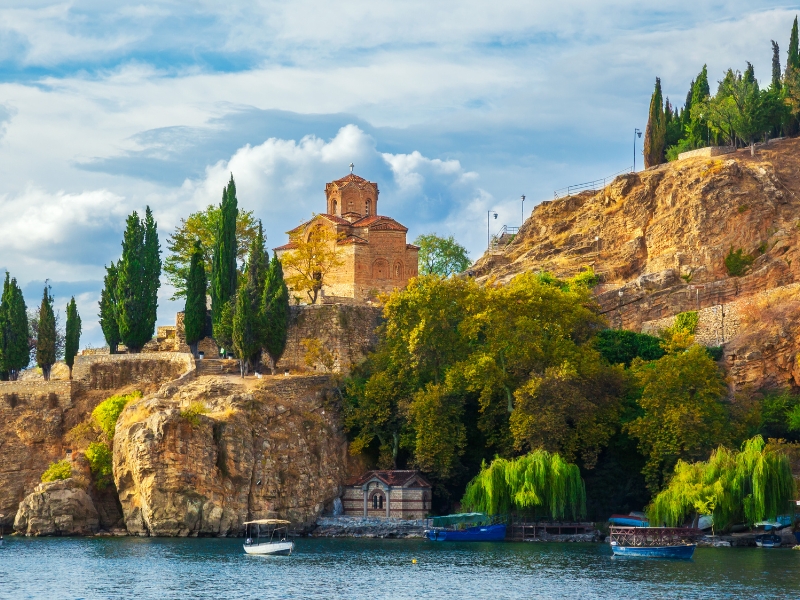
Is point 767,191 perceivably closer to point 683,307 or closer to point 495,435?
point 683,307

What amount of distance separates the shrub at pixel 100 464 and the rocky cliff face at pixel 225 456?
1623 mm

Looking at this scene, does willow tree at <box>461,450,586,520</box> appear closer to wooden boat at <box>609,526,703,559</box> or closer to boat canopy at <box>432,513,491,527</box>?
boat canopy at <box>432,513,491,527</box>

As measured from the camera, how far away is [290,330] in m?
75.7

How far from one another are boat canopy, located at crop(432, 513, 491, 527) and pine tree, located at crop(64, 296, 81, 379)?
2129cm

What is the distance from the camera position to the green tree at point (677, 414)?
6506 centimetres

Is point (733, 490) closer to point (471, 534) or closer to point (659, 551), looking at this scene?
point (659, 551)

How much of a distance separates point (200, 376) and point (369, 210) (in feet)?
75.4

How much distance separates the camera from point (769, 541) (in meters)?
61.0

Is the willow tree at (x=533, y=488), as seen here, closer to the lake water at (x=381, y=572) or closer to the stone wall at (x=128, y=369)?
the lake water at (x=381, y=572)

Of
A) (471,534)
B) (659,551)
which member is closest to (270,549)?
(471,534)

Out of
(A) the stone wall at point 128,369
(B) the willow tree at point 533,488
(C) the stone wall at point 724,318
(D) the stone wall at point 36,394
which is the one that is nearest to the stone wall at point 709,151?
(C) the stone wall at point 724,318

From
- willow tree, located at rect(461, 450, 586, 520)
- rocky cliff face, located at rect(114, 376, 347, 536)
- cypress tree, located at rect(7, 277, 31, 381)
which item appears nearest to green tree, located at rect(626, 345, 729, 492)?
willow tree, located at rect(461, 450, 586, 520)

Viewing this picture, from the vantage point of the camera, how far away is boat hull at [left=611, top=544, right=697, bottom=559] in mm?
57656

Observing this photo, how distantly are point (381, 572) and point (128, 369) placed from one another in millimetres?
26119
